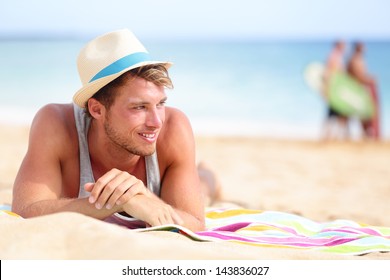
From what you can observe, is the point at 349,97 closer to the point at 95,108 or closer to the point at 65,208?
the point at 95,108

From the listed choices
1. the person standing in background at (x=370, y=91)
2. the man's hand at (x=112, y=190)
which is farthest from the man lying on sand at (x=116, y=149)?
the person standing in background at (x=370, y=91)

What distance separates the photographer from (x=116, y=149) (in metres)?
2.86

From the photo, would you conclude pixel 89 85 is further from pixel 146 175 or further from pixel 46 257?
pixel 46 257

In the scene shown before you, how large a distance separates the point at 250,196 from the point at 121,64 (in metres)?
3.08

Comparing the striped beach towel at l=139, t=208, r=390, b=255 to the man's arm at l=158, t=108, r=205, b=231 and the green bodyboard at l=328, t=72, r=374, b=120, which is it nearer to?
the man's arm at l=158, t=108, r=205, b=231

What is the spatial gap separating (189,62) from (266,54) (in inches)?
91.5

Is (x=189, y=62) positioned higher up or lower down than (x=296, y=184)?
higher up

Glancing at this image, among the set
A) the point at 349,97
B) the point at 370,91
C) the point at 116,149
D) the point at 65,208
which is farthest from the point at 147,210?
the point at 370,91

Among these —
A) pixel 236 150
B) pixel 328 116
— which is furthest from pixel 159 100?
pixel 328 116

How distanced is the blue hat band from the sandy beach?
748 mm

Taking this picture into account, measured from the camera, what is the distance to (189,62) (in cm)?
1714

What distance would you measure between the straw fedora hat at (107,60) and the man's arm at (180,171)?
1.04 ft

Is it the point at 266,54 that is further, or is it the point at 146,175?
the point at 266,54

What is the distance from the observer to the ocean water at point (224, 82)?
482 inches
